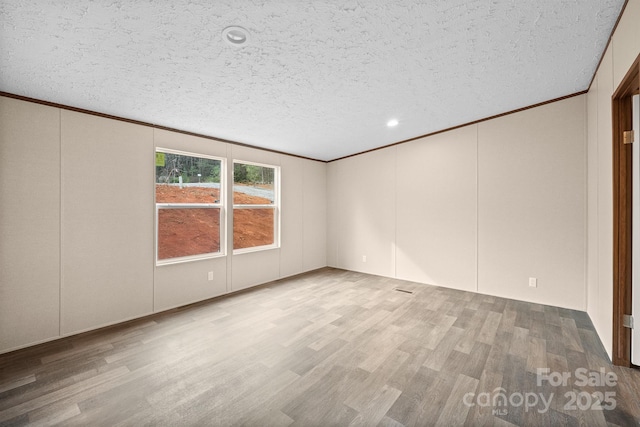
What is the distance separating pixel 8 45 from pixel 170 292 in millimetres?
2844

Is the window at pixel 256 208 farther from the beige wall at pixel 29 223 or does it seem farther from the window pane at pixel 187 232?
the beige wall at pixel 29 223

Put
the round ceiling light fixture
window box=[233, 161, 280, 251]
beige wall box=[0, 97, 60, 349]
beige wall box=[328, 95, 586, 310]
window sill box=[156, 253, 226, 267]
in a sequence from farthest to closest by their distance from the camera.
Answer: window box=[233, 161, 280, 251], window sill box=[156, 253, 226, 267], beige wall box=[328, 95, 586, 310], beige wall box=[0, 97, 60, 349], the round ceiling light fixture

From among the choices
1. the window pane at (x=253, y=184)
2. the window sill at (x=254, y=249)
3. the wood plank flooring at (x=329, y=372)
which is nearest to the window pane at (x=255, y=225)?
the window sill at (x=254, y=249)

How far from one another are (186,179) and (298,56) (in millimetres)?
2629

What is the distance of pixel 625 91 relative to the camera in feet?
6.37

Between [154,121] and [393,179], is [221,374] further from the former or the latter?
[393,179]

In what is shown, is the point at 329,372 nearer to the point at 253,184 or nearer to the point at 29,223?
the point at 29,223

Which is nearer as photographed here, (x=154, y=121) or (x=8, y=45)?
(x=8, y=45)

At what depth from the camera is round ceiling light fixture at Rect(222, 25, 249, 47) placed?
1717 mm

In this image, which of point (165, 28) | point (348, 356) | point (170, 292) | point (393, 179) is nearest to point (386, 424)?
point (348, 356)

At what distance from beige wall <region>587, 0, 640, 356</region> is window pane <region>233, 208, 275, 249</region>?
4.45 metres

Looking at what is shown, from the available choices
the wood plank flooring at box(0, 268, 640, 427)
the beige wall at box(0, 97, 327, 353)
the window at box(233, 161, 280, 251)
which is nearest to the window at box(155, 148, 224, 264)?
the beige wall at box(0, 97, 327, 353)

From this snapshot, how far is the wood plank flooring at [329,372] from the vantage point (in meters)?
1.63

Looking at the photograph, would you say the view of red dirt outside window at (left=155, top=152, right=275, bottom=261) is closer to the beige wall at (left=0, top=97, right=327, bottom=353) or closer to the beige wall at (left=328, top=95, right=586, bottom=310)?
the beige wall at (left=0, top=97, right=327, bottom=353)
